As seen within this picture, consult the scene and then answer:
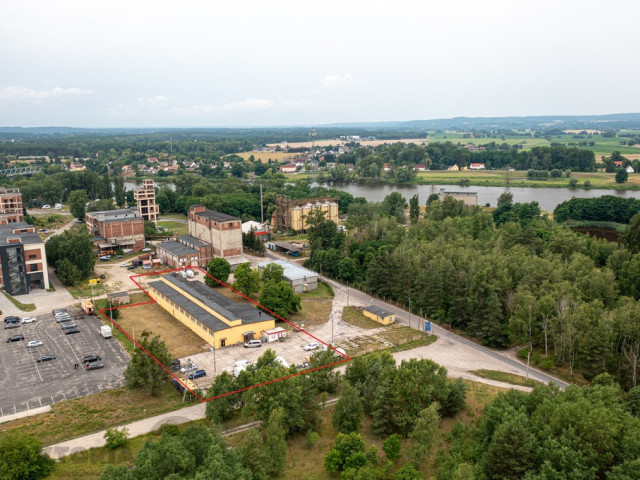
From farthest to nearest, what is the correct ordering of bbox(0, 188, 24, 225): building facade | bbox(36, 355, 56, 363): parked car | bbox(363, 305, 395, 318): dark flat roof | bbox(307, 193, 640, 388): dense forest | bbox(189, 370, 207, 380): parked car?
bbox(0, 188, 24, 225): building facade < bbox(363, 305, 395, 318): dark flat roof < bbox(36, 355, 56, 363): parked car < bbox(189, 370, 207, 380): parked car < bbox(307, 193, 640, 388): dense forest

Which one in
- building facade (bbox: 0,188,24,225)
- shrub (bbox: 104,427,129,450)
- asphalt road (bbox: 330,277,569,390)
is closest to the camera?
shrub (bbox: 104,427,129,450)

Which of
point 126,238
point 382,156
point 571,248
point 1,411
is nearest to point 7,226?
point 126,238

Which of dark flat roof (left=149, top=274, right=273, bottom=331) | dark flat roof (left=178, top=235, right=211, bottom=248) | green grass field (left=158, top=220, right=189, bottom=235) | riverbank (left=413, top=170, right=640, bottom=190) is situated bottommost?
dark flat roof (left=149, top=274, right=273, bottom=331)

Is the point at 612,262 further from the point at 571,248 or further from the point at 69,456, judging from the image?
the point at 69,456

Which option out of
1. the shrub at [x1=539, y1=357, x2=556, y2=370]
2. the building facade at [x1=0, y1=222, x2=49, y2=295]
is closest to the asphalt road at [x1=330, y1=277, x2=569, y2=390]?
the shrub at [x1=539, y1=357, x2=556, y2=370]

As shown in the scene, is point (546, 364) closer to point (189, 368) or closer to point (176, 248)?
point (189, 368)

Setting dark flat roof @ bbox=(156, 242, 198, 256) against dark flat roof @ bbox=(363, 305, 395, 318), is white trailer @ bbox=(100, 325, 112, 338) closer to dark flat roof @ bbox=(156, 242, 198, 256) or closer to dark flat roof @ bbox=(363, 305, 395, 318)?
dark flat roof @ bbox=(156, 242, 198, 256)

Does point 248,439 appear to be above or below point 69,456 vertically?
above

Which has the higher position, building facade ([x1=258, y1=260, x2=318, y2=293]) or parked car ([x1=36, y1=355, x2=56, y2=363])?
building facade ([x1=258, y1=260, x2=318, y2=293])
